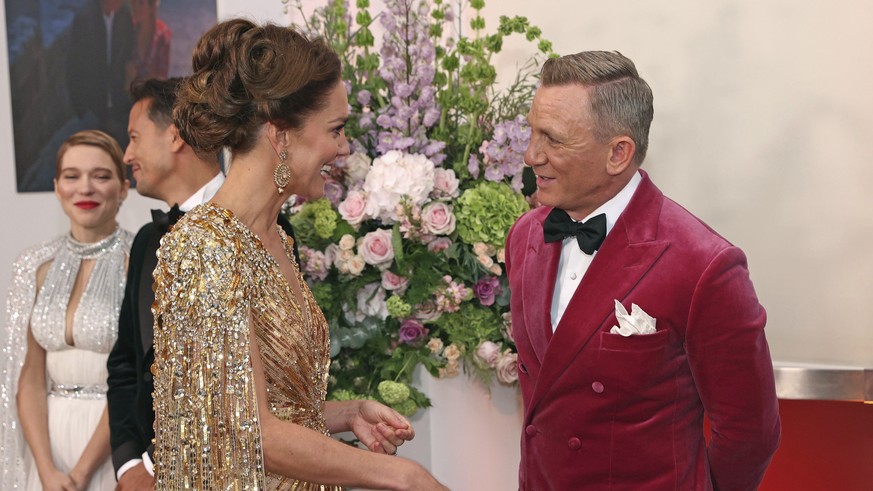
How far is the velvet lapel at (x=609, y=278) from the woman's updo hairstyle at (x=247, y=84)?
70 centimetres

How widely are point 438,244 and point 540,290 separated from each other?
20.4 inches

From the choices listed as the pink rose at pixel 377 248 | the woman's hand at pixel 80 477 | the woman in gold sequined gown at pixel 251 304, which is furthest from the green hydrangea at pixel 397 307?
the woman's hand at pixel 80 477

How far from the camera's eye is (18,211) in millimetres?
4254

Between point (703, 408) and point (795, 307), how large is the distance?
1161 mm

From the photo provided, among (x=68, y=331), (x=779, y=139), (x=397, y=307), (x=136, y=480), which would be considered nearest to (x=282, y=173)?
(x=397, y=307)

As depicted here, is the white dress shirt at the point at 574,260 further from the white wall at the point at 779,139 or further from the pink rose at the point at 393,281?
the white wall at the point at 779,139

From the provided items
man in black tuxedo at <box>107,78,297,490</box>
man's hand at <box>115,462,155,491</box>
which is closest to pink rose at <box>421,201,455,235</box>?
man in black tuxedo at <box>107,78,297,490</box>

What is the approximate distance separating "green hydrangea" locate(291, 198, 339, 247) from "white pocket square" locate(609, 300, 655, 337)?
976 mm

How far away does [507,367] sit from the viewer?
2574 millimetres

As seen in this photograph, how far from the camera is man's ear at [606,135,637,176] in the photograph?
2.05 metres

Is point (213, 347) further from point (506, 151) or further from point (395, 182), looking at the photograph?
point (506, 151)

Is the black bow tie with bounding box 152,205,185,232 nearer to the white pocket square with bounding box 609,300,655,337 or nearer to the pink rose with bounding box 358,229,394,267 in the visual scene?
the pink rose with bounding box 358,229,394,267

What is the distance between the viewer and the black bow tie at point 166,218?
2.55 m

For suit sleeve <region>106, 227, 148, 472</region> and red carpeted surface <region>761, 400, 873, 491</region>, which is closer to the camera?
suit sleeve <region>106, 227, 148, 472</region>
